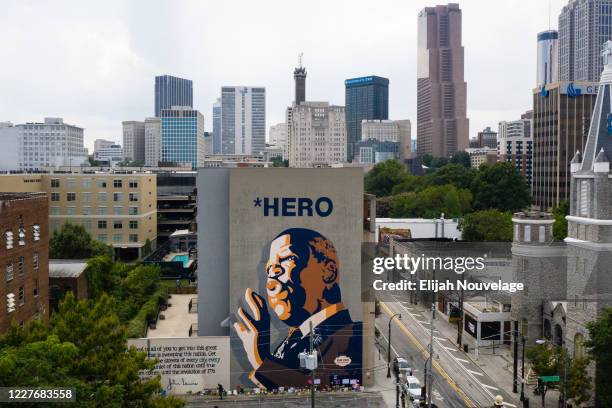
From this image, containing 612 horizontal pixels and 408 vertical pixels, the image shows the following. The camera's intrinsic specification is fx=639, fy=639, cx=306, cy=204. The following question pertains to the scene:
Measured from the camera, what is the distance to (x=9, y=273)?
38281mm

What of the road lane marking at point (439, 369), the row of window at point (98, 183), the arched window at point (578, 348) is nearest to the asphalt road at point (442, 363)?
the road lane marking at point (439, 369)

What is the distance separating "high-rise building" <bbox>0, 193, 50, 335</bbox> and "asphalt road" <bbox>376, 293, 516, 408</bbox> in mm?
23790

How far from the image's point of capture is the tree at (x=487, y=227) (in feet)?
283

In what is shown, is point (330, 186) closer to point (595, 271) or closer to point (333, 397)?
point (333, 397)

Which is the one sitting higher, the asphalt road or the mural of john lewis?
the mural of john lewis

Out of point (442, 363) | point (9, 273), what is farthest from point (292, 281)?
point (9, 273)

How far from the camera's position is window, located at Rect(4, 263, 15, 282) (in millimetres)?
37741

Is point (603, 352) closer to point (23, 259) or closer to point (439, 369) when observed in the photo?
point (439, 369)

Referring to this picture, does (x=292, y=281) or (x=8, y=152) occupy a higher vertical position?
(x=8, y=152)

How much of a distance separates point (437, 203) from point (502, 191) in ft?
59.6

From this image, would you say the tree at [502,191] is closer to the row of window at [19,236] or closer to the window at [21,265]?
the row of window at [19,236]

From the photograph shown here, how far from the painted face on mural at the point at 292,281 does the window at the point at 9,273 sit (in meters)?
15.6

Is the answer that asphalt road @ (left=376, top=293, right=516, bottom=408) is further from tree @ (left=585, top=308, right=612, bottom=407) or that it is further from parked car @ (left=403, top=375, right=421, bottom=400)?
tree @ (left=585, top=308, right=612, bottom=407)

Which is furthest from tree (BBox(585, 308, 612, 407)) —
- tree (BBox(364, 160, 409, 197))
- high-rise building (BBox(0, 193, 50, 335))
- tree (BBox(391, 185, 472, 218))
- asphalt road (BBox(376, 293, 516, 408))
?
tree (BBox(364, 160, 409, 197))
